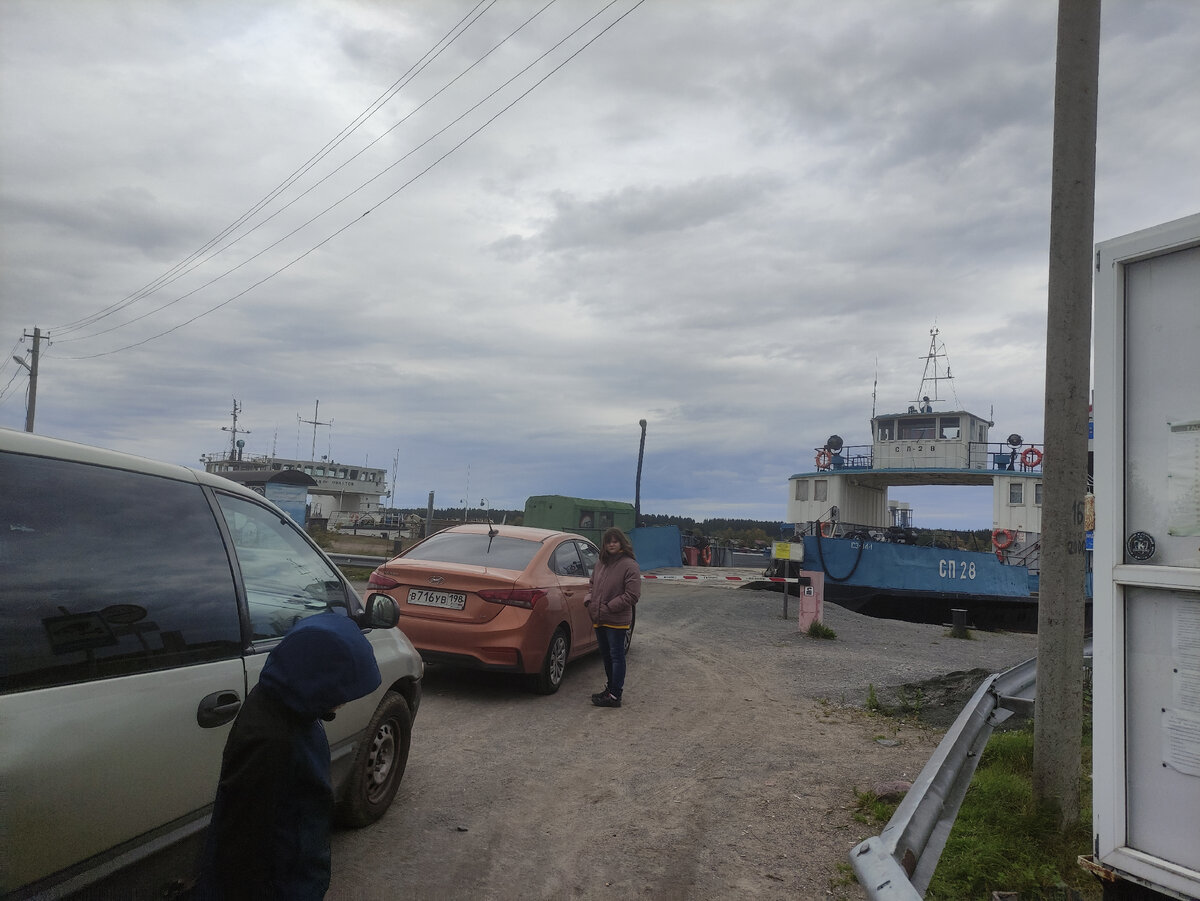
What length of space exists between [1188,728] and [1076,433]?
6.52ft

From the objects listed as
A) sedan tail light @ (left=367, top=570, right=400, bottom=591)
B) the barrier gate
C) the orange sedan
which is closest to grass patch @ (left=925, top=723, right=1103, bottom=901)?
A: the barrier gate

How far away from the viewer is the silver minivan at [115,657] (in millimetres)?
2023

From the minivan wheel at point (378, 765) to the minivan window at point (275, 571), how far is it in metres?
0.73

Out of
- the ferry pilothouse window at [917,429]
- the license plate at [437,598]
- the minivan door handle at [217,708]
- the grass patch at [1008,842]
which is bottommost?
the grass patch at [1008,842]

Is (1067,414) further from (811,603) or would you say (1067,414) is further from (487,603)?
(811,603)

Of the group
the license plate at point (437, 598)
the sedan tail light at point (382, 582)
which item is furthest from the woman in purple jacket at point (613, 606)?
the sedan tail light at point (382, 582)

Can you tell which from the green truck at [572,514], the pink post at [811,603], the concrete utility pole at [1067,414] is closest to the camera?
the concrete utility pole at [1067,414]

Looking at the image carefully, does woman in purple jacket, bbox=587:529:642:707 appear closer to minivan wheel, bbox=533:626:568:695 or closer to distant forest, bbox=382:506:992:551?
minivan wheel, bbox=533:626:568:695

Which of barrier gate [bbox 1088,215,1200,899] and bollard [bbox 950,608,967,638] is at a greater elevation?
barrier gate [bbox 1088,215,1200,899]

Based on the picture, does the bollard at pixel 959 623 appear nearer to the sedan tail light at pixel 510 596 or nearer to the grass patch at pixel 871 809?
the sedan tail light at pixel 510 596

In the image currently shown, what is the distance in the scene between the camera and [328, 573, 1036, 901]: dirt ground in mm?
3799

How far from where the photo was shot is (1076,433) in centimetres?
429

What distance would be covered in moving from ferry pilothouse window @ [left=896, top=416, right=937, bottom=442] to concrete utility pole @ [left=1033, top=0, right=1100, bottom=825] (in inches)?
887

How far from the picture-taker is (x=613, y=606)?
7.26 metres
